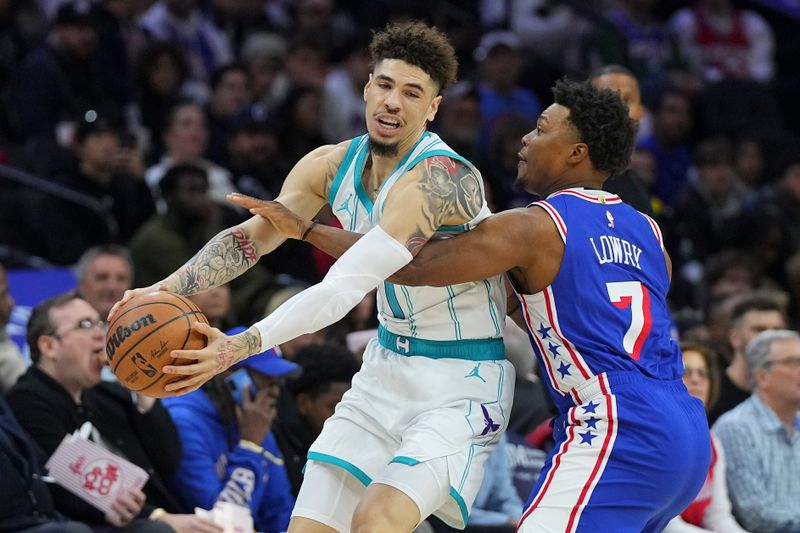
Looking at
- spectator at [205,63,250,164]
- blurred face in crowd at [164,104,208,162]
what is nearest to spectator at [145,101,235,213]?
blurred face in crowd at [164,104,208,162]

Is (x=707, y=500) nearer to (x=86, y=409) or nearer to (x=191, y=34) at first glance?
(x=86, y=409)

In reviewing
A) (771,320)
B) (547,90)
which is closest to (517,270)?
(771,320)

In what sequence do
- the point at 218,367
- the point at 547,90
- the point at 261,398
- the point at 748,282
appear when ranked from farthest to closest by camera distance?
the point at 547,90
the point at 748,282
the point at 261,398
the point at 218,367

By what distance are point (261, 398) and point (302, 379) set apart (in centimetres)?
34

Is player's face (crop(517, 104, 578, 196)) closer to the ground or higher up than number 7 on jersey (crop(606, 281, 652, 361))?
higher up

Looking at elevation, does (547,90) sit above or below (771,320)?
above

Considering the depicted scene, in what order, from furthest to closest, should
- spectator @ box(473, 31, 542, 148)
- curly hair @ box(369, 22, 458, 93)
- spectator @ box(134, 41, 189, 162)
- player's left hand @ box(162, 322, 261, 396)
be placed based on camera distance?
1. spectator @ box(473, 31, 542, 148)
2. spectator @ box(134, 41, 189, 162)
3. curly hair @ box(369, 22, 458, 93)
4. player's left hand @ box(162, 322, 261, 396)

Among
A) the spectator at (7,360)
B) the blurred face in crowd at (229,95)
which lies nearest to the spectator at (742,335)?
the spectator at (7,360)

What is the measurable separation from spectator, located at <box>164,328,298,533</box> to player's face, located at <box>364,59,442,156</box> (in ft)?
7.79

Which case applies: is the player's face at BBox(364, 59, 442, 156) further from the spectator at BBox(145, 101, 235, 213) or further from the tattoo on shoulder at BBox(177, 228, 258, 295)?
the spectator at BBox(145, 101, 235, 213)

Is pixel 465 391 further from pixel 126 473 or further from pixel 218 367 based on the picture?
pixel 126 473

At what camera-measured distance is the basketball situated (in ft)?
15.1

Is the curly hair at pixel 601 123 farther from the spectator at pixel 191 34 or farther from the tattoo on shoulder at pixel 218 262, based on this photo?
the spectator at pixel 191 34

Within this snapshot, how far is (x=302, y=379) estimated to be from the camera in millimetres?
7332
